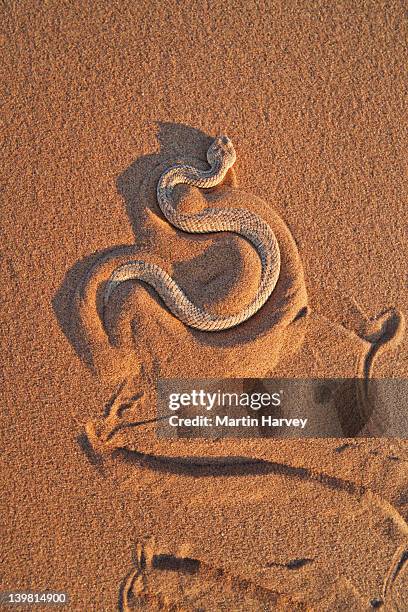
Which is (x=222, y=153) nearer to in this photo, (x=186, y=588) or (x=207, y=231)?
(x=207, y=231)

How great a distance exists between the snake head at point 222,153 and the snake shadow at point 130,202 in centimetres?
8

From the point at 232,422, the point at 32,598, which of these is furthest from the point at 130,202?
the point at 32,598

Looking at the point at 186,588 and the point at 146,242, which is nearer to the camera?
the point at 186,588

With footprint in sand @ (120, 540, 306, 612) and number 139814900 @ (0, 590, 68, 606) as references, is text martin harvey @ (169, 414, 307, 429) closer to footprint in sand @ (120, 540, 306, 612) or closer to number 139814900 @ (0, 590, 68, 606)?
footprint in sand @ (120, 540, 306, 612)

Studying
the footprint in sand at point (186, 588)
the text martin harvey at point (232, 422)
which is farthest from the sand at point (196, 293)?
the text martin harvey at point (232, 422)

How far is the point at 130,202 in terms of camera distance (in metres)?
3.35

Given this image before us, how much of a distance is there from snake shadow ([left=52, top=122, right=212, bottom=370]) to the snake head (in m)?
0.08

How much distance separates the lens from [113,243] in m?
3.32

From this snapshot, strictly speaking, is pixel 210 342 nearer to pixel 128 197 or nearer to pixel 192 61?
A: pixel 128 197

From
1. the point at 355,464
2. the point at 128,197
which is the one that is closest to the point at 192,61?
the point at 128,197

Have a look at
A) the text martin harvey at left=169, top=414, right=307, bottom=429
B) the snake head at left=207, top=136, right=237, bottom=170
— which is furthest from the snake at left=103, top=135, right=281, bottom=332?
the text martin harvey at left=169, top=414, right=307, bottom=429

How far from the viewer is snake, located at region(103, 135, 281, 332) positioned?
3.22 m

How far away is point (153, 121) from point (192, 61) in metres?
0.52

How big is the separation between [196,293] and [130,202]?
2.52 ft
